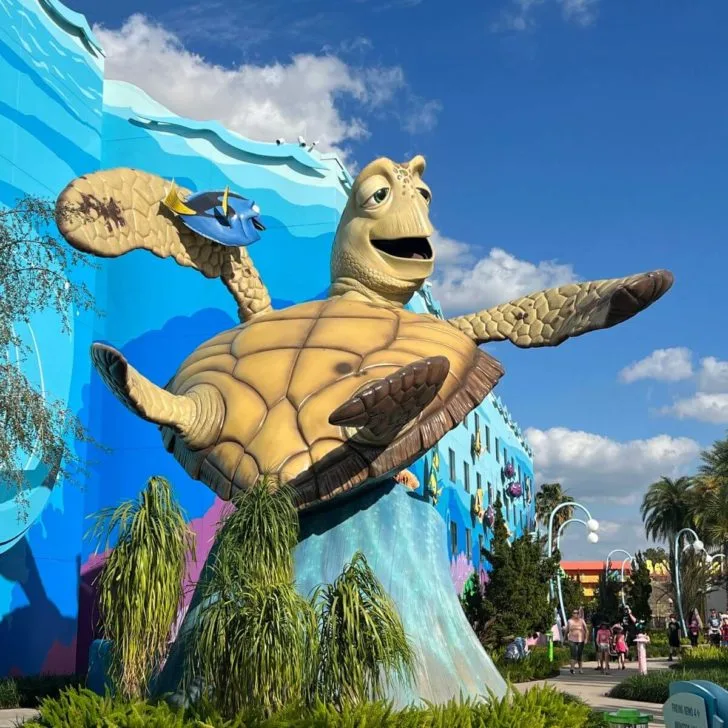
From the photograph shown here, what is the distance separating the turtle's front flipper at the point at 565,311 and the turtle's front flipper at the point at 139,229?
2.14 metres

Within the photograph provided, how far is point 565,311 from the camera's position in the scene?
7695 mm

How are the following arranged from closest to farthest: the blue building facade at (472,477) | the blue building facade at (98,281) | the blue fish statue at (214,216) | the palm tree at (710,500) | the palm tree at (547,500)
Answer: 1. the blue fish statue at (214,216)
2. the blue building facade at (98,281)
3. the blue building facade at (472,477)
4. the palm tree at (710,500)
5. the palm tree at (547,500)

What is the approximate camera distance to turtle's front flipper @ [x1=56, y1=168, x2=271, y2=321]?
765 cm

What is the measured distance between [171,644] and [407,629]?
177 centimetres

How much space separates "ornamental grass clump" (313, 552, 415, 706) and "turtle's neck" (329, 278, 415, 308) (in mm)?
3073

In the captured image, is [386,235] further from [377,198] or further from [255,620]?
[255,620]

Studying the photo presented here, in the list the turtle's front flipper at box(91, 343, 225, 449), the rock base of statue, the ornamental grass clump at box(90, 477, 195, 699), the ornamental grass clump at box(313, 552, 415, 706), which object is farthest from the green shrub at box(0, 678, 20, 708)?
the ornamental grass clump at box(313, 552, 415, 706)

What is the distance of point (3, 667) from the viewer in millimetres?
14227

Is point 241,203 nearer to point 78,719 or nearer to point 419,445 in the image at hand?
point 419,445

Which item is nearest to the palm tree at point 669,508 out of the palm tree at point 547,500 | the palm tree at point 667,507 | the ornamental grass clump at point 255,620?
the palm tree at point 667,507

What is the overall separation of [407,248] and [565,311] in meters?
1.56

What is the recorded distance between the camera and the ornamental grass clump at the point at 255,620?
5.43m

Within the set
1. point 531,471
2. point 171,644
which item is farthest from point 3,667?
point 531,471

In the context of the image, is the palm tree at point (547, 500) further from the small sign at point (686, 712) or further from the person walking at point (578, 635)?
the small sign at point (686, 712)
